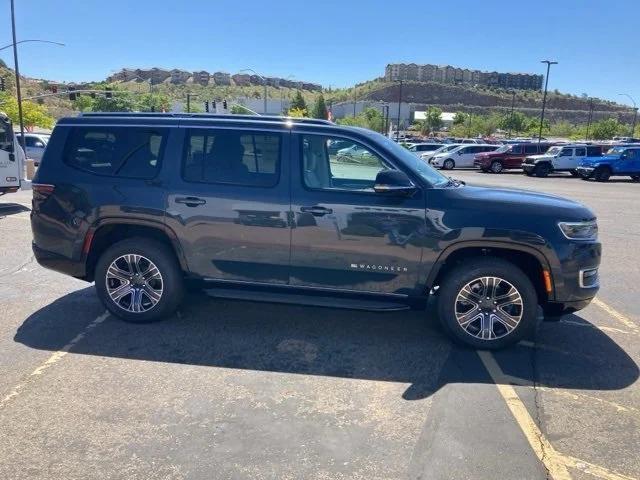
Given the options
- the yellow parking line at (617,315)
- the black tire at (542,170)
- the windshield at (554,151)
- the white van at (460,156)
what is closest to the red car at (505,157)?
the white van at (460,156)

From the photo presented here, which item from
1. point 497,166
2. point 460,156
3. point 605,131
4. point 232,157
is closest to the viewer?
point 232,157

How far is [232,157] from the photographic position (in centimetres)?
486

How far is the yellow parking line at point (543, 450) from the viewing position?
3.00m

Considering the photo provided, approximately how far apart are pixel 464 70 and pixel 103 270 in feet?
641

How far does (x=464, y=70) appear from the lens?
18412cm

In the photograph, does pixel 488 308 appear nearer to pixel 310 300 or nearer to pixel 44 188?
pixel 310 300

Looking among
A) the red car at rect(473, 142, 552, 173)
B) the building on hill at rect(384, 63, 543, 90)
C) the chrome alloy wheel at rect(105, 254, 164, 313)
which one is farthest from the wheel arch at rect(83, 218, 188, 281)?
the building on hill at rect(384, 63, 543, 90)

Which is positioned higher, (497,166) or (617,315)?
(497,166)

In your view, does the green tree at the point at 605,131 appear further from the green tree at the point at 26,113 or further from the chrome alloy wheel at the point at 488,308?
the chrome alloy wheel at the point at 488,308

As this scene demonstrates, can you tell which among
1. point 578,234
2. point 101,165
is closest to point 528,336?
point 578,234

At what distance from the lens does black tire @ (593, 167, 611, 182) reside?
2688 cm

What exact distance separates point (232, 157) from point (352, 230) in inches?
51.0

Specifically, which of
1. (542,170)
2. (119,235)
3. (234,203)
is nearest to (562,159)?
(542,170)

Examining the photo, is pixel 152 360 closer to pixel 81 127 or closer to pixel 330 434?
pixel 330 434
